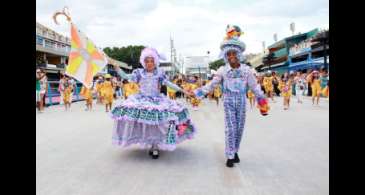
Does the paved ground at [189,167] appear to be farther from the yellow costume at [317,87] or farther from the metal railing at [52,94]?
the metal railing at [52,94]

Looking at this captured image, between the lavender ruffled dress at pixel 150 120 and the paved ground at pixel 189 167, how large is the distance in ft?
0.98

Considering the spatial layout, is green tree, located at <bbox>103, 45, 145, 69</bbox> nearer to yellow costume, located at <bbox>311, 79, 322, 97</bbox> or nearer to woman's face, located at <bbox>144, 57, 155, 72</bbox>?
yellow costume, located at <bbox>311, 79, 322, 97</bbox>

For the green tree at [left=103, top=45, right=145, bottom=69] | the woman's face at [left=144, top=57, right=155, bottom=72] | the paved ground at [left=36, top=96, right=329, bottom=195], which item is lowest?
the paved ground at [left=36, top=96, right=329, bottom=195]

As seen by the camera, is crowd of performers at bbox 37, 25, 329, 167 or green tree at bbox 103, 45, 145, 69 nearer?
crowd of performers at bbox 37, 25, 329, 167

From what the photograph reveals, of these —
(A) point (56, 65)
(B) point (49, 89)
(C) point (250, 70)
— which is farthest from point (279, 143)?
(A) point (56, 65)

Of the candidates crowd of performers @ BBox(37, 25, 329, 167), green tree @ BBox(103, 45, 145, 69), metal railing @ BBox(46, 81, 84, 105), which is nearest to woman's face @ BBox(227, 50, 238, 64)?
crowd of performers @ BBox(37, 25, 329, 167)

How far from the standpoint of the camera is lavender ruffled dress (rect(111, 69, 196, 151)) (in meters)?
5.38

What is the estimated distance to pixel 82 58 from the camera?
18.7 ft

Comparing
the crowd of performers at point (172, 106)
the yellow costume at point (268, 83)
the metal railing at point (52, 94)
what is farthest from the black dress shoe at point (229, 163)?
the metal railing at point (52, 94)

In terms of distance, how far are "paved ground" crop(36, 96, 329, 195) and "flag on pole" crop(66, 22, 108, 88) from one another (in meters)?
1.33

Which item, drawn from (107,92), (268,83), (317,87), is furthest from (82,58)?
(268,83)

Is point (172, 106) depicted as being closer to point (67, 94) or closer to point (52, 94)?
point (67, 94)

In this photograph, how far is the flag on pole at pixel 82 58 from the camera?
18.3 feet
